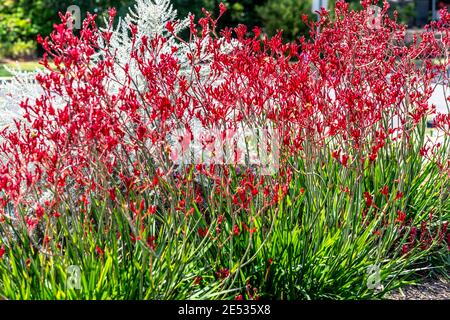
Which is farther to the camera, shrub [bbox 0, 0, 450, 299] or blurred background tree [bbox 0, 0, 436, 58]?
blurred background tree [bbox 0, 0, 436, 58]

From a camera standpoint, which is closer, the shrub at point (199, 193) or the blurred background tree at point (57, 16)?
the shrub at point (199, 193)

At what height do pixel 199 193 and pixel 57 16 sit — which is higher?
pixel 57 16

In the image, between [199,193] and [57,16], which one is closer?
[199,193]

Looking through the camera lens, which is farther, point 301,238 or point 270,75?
point 270,75

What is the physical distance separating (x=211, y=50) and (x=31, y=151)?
1.18 meters
